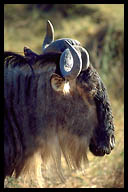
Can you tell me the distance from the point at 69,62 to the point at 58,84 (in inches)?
7.4

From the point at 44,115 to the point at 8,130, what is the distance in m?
0.31

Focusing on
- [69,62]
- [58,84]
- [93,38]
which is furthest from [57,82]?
[93,38]

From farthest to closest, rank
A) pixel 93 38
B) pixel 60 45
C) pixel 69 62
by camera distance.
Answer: pixel 93 38 → pixel 60 45 → pixel 69 62

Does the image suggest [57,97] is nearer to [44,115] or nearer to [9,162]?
[44,115]

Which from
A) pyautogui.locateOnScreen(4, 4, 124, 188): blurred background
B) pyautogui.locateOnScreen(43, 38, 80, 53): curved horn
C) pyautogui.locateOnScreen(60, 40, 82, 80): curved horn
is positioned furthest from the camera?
pyautogui.locateOnScreen(4, 4, 124, 188): blurred background

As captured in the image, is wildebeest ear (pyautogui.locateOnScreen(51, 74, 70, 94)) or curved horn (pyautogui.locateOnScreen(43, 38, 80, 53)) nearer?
wildebeest ear (pyautogui.locateOnScreen(51, 74, 70, 94))

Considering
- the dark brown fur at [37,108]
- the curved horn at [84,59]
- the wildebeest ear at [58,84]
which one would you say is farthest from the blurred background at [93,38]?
the curved horn at [84,59]

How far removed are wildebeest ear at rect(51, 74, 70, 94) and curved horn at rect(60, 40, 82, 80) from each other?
54 mm

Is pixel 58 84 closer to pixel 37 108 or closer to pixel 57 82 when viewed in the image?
pixel 57 82

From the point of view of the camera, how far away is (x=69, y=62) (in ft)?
10.8

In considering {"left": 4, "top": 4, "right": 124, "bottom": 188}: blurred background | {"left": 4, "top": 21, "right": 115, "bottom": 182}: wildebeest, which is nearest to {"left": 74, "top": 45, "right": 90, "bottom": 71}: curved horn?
{"left": 4, "top": 21, "right": 115, "bottom": 182}: wildebeest

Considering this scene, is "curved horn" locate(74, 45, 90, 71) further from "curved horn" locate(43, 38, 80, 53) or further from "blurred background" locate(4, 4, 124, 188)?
"blurred background" locate(4, 4, 124, 188)

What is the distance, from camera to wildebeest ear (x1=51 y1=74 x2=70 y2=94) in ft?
10.8

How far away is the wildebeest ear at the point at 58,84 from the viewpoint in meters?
3.28
